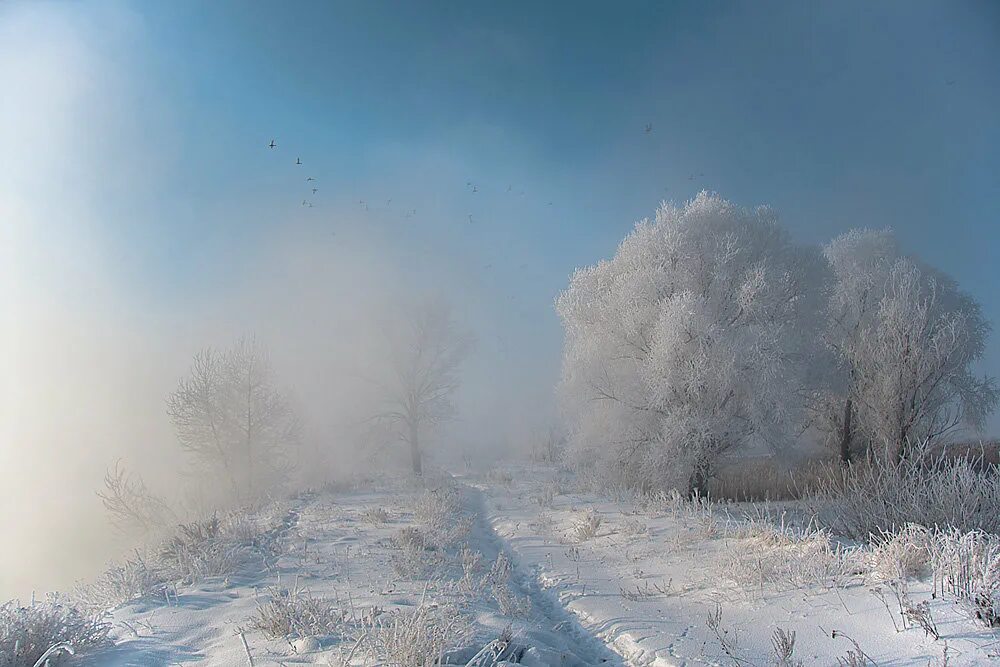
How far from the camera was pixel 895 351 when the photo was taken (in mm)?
16078

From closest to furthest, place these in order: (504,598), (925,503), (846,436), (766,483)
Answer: (504,598), (925,503), (766,483), (846,436)

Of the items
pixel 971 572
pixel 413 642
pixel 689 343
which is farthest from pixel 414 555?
pixel 689 343

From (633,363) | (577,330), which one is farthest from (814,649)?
(577,330)

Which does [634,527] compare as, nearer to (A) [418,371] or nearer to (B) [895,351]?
(B) [895,351]

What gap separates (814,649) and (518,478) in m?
19.0

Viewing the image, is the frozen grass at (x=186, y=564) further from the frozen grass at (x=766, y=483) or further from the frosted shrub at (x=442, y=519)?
the frozen grass at (x=766, y=483)

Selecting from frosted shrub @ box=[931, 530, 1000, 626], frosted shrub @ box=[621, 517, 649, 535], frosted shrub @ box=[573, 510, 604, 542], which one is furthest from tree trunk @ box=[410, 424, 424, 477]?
frosted shrub @ box=[931, 530, 1000, 626]

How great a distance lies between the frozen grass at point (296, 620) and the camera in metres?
4.67

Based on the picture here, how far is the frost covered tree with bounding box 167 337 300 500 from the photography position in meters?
22.2

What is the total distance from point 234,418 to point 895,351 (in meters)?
23.9

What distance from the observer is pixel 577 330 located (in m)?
17.6

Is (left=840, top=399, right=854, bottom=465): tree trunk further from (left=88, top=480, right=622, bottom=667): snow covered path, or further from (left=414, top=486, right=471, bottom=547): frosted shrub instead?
(left=88, top=480, right=622, bottom=667): snow covered path

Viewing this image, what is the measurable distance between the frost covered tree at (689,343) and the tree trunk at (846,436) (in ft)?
16.6

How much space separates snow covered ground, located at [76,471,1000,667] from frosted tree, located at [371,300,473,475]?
17664mm
